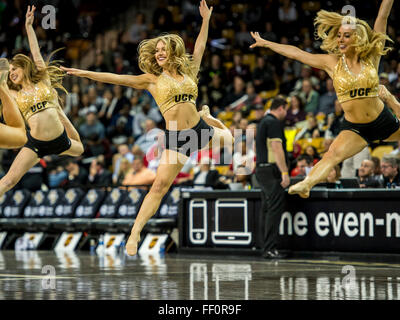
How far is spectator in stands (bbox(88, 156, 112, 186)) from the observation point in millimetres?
16837

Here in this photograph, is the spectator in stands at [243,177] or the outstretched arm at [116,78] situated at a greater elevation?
the outstretched arm at [116,78]

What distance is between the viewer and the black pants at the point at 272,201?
12.4 meters

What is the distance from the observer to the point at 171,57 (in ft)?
30.4

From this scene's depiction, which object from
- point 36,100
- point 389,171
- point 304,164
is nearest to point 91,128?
point 304,164

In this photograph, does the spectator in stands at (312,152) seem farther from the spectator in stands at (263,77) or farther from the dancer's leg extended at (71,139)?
the dancer's leg extended at (71,139)

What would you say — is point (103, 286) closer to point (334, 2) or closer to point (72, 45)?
point (334, 2)

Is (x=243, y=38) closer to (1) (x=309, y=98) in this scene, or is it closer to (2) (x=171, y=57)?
(1) (x=309, y=98)

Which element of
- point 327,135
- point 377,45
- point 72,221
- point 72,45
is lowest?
point 72,221

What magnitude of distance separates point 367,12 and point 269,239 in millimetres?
7581

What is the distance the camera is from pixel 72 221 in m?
15.9

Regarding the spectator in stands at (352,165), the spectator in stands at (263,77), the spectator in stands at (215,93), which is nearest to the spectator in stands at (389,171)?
the spectator in stands at (352,165)

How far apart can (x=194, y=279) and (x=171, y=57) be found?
8.62 ft

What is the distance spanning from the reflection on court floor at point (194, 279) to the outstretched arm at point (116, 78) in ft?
7.50

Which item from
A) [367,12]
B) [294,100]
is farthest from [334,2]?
[294,100]
